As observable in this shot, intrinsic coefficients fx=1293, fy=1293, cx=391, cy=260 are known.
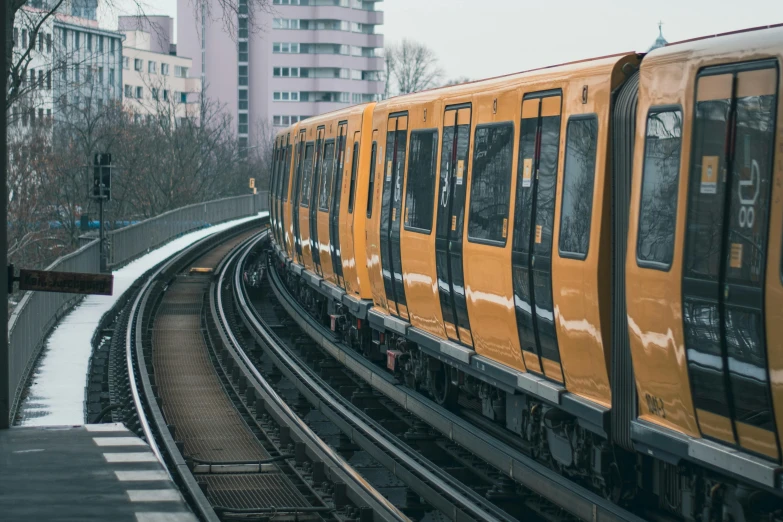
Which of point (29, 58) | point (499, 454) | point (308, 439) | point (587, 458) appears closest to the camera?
point (587, 458)

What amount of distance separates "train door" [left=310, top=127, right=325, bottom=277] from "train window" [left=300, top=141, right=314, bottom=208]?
1.65 feet

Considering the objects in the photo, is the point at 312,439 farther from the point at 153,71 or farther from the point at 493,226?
the point at 153,71

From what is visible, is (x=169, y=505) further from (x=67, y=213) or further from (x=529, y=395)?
(x=67, y=213)

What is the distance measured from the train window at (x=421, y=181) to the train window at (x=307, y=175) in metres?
7.92

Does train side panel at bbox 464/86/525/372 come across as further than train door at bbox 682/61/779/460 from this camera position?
Yes

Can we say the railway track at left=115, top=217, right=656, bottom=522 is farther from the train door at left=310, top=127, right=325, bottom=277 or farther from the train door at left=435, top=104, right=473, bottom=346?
the train door at left=310, top=127, right=325, bottom=277

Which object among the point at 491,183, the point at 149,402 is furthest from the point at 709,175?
the point at 149,402

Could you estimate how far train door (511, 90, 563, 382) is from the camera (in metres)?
9.62

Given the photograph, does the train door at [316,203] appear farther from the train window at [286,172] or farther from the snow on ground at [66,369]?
the train window at [286,172]

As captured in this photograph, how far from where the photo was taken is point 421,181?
13648mm

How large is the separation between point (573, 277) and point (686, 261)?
1.78 meters

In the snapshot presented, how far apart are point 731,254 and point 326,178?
1356 cm

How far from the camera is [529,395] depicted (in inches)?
423

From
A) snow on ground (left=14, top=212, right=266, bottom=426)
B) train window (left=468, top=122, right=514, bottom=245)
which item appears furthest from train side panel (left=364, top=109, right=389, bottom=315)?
train window (left=468, top=122, right=514, bottom=245)
